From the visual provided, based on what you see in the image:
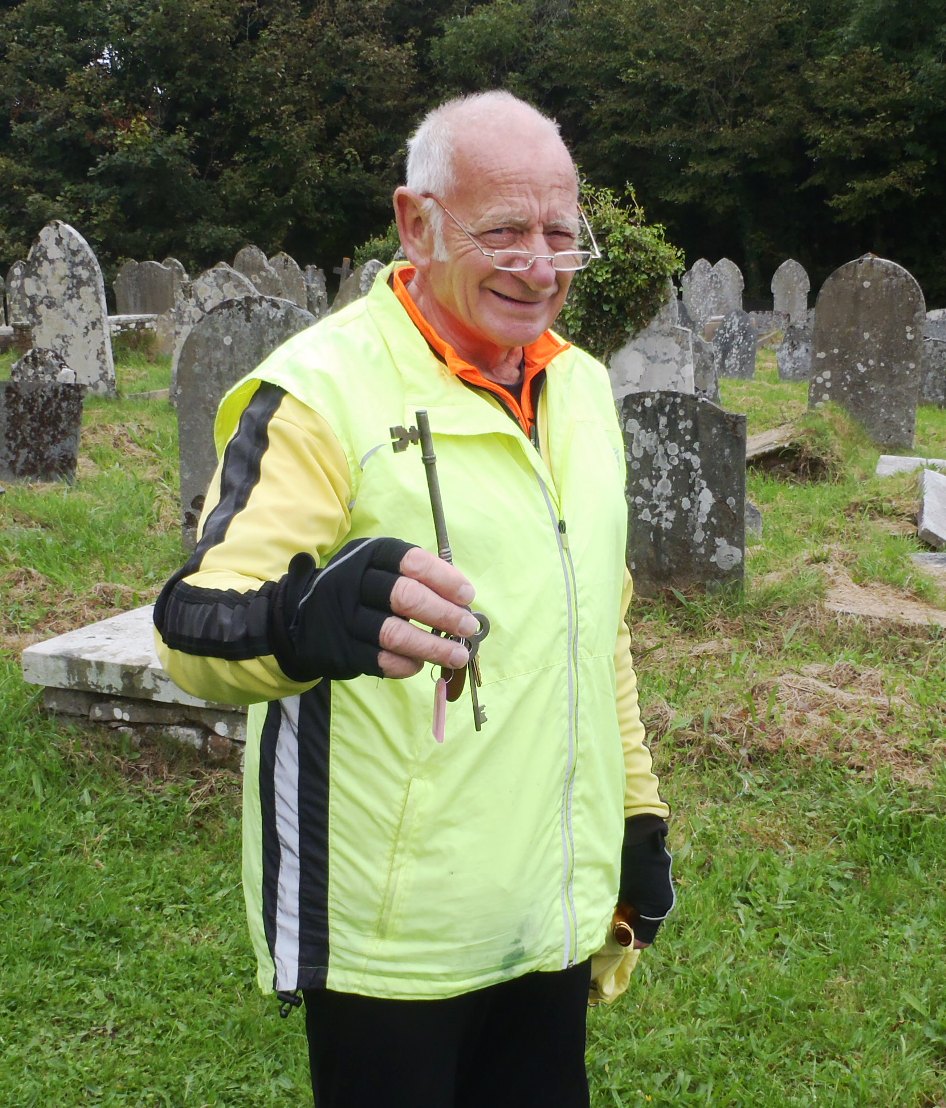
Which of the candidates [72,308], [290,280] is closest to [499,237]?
[72,308]

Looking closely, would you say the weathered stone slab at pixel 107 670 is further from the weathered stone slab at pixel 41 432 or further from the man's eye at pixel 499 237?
the weathered stone slab at pixel 41 432

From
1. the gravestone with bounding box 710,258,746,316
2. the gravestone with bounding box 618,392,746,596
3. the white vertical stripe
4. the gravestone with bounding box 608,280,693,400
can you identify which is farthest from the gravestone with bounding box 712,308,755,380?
the white vertical stripe

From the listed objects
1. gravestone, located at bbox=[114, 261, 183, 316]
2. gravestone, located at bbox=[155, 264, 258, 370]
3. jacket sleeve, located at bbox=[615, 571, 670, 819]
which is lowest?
jacket sleeve, located at bbox=[615, 571, 670, 819]

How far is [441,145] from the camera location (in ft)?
5.09

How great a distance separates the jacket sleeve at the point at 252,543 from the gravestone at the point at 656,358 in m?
5.54

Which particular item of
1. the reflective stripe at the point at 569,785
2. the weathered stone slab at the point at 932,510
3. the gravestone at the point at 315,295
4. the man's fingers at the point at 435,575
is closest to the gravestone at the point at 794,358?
the gravestone at the point at 315,295

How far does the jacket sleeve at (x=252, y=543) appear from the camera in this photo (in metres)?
1.20

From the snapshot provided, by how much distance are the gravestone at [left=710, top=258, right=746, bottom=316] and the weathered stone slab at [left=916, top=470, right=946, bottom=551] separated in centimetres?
1523

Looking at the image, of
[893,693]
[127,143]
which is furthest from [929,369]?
[127,143]

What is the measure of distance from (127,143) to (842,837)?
28688 millimetres

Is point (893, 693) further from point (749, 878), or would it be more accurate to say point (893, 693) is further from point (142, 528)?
point (142, 528)

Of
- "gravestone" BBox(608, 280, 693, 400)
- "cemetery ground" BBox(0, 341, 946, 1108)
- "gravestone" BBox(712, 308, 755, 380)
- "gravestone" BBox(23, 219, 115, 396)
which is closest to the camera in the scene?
"cemetery ground" BBox(0, 341, 946, 1108)

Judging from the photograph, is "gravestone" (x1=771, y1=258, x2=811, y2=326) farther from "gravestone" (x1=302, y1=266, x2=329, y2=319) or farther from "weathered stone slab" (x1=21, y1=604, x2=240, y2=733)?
"weathered stone slab" (x1=21, y1=604, x2=240, y2=733)

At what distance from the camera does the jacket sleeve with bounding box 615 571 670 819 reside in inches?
76.7
